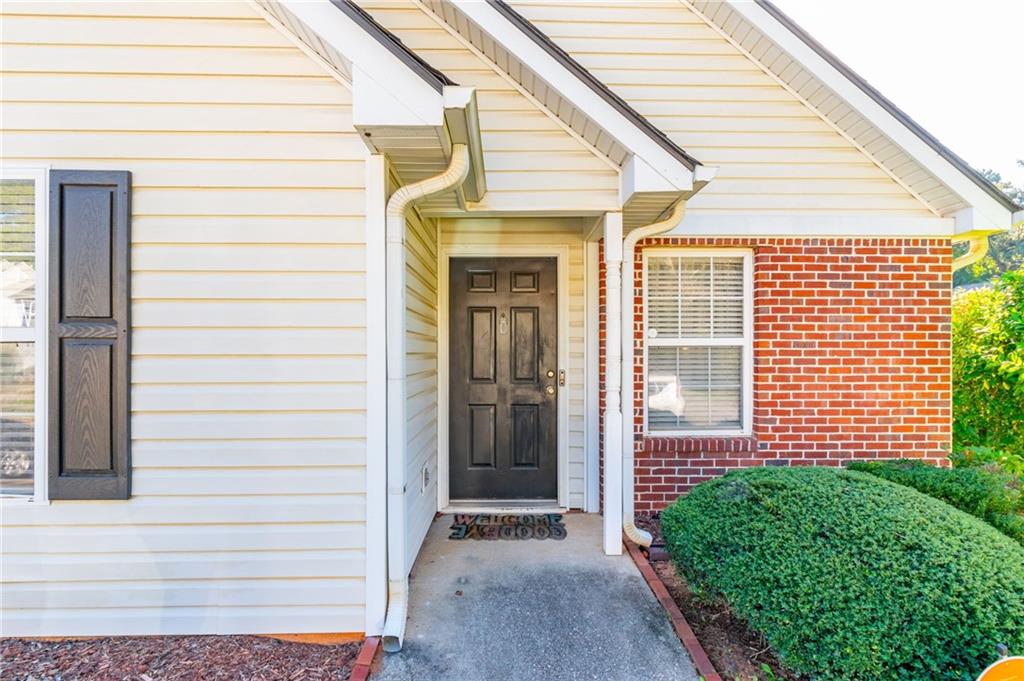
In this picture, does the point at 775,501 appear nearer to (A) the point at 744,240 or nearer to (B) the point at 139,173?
(A) the point at 744,240

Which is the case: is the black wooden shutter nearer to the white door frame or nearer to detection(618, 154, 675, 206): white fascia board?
the white door frame

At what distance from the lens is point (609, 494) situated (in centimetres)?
325

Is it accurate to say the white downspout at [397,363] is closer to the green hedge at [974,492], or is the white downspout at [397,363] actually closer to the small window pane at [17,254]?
the small window pane at [17,254]

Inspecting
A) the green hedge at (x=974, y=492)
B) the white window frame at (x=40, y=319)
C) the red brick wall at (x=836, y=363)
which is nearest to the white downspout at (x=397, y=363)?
the white window frame at (x=40, y=319)

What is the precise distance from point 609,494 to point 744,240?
7.48ft

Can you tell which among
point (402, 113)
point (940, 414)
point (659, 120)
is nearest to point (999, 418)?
point (940, 414)

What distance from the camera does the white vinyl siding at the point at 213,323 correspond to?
7.95 ft

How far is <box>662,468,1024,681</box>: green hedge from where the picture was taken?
180 cm

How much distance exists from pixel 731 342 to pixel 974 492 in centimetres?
171

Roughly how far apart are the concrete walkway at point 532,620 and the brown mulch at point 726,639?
0.60ft

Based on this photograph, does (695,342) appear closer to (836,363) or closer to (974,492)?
(836,363)

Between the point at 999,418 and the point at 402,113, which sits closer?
the point at 402,113

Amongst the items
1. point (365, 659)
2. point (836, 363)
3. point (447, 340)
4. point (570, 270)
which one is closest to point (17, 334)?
point (365, 659)

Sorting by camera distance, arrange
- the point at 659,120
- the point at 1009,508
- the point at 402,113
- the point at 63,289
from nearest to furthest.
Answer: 1. the point at 402,113
2. the point at 63,289
3. the point at 1009,508
4. the point at 659,120
